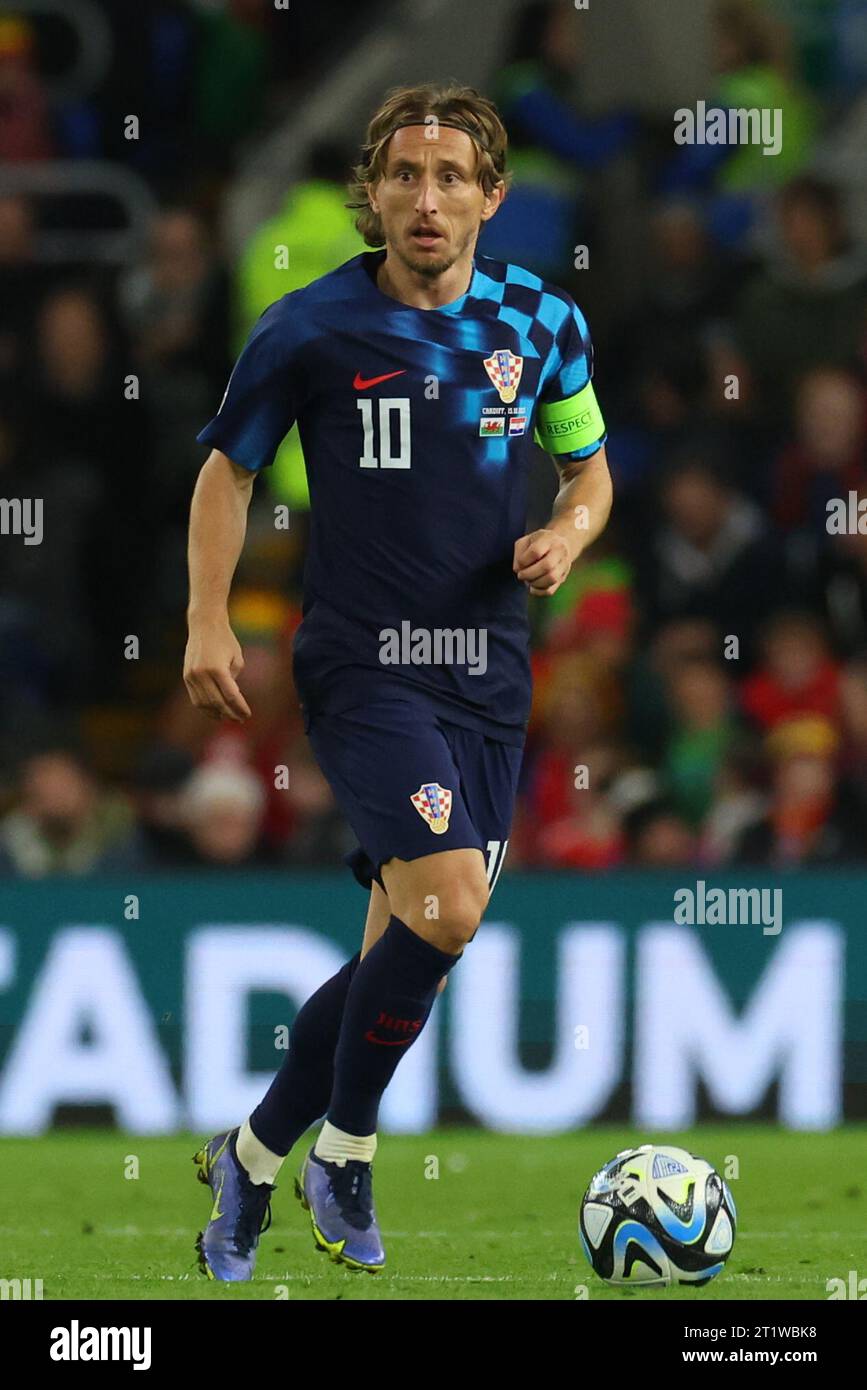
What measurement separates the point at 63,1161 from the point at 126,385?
130 inches

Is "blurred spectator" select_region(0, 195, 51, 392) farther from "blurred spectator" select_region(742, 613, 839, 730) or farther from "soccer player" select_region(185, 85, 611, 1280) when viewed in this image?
"soccer player" select_region(185, 85, 611, 1280)

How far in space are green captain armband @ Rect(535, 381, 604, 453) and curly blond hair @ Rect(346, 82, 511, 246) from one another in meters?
0.50

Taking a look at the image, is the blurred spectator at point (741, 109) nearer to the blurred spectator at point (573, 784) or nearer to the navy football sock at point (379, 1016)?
the blurred spectator at point (573, 784)

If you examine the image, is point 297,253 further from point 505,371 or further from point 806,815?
point 505,371

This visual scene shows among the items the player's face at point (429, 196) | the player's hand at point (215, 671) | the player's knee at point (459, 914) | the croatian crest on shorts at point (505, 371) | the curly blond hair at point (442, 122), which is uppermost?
the curly blond hair at point (442, 122)

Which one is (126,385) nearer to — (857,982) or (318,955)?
(318,955)

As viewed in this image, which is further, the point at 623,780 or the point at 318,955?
the point at 623,780

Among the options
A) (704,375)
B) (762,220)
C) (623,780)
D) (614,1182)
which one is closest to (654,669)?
(623,780)

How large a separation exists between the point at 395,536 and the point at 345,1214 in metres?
1.40

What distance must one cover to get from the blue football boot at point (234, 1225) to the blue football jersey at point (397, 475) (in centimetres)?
104

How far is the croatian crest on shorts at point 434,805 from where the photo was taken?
5.22m

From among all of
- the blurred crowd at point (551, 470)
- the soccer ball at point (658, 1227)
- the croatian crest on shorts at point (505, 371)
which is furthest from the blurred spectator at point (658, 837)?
the croatian crest on shorts at point (505, 371)

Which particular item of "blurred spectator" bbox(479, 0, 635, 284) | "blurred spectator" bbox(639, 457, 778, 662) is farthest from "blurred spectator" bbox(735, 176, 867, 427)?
"blurred spectator" bbox(479, 0, 635, 284)

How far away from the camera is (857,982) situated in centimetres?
842
